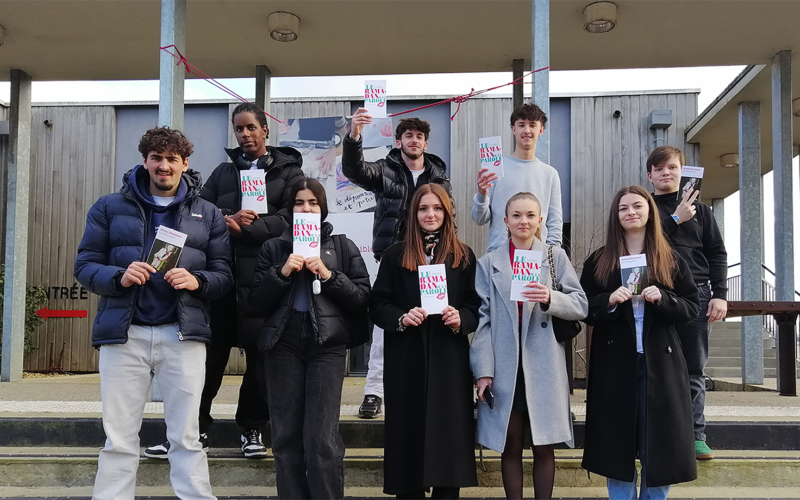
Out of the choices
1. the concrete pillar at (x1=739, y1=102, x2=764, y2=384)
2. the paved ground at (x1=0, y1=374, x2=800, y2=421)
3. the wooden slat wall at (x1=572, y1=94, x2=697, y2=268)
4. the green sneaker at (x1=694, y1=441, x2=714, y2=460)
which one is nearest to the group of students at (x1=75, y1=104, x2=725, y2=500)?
the green sneaker at (x1=694, y1=441, x2=714, y2=460)

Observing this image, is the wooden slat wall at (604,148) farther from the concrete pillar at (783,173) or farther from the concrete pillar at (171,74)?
the concrete pillar at (171,74)

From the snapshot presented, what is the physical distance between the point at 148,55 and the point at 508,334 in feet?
18.8

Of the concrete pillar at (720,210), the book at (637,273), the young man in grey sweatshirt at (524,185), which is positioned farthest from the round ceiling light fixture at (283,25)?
the concrete pillar at (720,210)

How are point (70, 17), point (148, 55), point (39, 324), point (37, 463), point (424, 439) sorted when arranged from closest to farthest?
point (424, 439), point (37, 463), point (70, 17), point (148, 55), point (39, 324)

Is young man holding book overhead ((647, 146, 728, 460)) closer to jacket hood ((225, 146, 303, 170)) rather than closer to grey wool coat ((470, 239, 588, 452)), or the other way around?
grey wool coat ((470, 239, 588, 452))

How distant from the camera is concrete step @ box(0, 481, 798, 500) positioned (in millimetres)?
3785

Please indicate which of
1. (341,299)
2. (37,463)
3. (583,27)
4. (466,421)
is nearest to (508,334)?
(466,421)

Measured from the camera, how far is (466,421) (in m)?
3.29

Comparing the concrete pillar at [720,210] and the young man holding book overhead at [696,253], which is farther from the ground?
the concrete pillar at [720,210]

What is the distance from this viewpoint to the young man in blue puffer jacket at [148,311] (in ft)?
10.3

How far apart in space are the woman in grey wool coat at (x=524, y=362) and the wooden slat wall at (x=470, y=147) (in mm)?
7751

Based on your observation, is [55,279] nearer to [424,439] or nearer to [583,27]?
[583,27]

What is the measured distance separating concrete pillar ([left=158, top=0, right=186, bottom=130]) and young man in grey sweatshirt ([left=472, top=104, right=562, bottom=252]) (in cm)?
266

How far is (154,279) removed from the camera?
Answer: 3.24 metres
